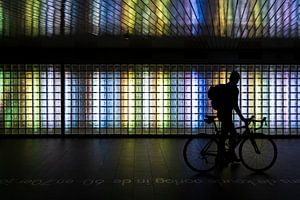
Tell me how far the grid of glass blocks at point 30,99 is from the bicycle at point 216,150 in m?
9.00

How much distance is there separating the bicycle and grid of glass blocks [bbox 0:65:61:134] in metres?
9.00

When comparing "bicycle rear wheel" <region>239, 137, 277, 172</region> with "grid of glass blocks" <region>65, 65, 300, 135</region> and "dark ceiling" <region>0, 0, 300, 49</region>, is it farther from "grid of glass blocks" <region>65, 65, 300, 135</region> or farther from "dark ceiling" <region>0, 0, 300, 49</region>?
"grid of glass blocks" <region>65, 65, 300, 135</region>

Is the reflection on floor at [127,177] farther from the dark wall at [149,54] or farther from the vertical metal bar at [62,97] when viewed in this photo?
the dark wall at [149,54]

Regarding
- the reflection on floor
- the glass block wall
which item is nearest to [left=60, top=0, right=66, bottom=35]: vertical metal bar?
the reflection on floor

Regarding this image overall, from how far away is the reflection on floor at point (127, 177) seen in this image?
7.16 m

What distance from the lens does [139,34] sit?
508 inches

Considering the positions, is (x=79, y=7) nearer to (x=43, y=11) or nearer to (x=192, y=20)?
(x=43, y=11)

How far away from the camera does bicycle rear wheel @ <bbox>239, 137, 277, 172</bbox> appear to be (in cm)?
921

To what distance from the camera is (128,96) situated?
17.4 meters

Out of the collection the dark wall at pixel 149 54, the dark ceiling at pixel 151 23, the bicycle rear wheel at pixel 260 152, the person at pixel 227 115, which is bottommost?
the bicycle rear wheel at pixel 260 152

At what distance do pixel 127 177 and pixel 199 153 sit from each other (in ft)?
4.72

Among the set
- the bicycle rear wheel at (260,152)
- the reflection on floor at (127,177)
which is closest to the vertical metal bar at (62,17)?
the reflection on floor at (127,177)

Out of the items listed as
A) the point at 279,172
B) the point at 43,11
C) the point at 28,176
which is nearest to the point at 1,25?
the point at 43,11

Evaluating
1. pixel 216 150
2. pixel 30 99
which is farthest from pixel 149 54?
pixel 216 150
